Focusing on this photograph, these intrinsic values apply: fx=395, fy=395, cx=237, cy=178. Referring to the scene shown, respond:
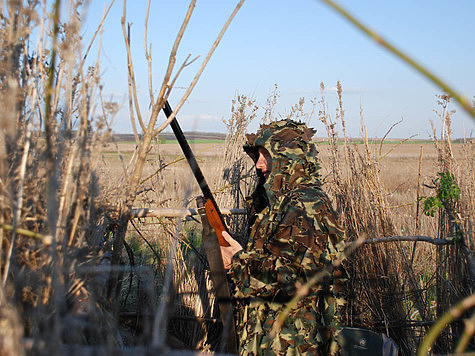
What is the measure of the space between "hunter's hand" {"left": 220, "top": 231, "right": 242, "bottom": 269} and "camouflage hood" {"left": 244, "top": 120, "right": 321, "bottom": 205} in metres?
0.38

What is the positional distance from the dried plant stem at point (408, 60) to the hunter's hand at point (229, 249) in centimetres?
232

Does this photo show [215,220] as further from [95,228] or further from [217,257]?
[95,228]

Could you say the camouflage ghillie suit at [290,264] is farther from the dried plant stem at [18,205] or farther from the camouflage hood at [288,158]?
the dried plant stem at [18,205]

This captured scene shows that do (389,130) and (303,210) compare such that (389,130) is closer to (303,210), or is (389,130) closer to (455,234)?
(455,234)

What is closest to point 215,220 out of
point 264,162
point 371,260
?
point 264,162

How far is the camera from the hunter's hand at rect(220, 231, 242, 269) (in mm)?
2695

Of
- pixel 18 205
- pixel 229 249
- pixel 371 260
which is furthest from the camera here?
pixel 371 260

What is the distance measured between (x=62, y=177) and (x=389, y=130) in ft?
9.91

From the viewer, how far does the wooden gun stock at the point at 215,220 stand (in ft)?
8.77

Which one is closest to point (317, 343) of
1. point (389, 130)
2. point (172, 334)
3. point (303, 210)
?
point (303, 210)

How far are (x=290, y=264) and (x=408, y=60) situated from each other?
6.42 ft

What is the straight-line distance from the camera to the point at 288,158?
2600 millimetres

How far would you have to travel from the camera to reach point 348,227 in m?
3.46

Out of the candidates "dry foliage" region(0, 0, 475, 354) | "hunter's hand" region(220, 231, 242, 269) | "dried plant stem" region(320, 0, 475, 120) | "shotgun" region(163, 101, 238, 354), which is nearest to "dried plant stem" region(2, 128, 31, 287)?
"dry foliage" region(0, 0, 475, 354)
